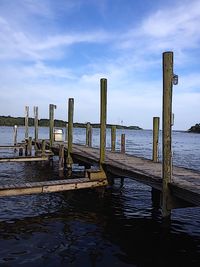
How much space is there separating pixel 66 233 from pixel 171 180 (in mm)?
3149

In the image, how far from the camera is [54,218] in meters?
11.2

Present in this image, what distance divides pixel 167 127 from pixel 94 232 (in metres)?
3.43

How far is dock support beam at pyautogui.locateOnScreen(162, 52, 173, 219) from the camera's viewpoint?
944 cm

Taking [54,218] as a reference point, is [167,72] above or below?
above

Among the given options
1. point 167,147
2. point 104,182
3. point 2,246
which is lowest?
point 2,246

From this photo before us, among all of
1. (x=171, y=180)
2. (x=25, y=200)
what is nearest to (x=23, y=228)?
(x=25, y=200)

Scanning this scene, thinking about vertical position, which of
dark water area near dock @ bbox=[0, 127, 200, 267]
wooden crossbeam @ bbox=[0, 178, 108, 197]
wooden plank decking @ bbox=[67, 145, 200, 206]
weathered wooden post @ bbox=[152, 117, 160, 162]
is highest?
weathered wooden post @ bbox=[152, 117, 160, 162]

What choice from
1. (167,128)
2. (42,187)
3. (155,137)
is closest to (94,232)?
(42,187)

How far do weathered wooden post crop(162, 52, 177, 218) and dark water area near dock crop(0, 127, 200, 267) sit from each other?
99cm

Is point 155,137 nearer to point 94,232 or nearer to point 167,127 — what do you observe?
point 167,127

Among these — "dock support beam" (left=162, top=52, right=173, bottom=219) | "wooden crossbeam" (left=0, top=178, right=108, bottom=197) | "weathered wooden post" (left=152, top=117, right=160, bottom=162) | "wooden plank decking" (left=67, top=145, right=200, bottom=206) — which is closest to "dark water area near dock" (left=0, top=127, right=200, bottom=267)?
"wooden crossbeam" (left=0, top=178, right=108, bottom=197)

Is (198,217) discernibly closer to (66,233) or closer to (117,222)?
(117,222)

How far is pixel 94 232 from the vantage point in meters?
9.87

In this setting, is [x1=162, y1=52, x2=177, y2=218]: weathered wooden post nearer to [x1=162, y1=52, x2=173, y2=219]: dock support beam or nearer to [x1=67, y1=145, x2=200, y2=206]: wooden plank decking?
[x1=162, y1=52, x2=173, y2=219]: dock support beam
